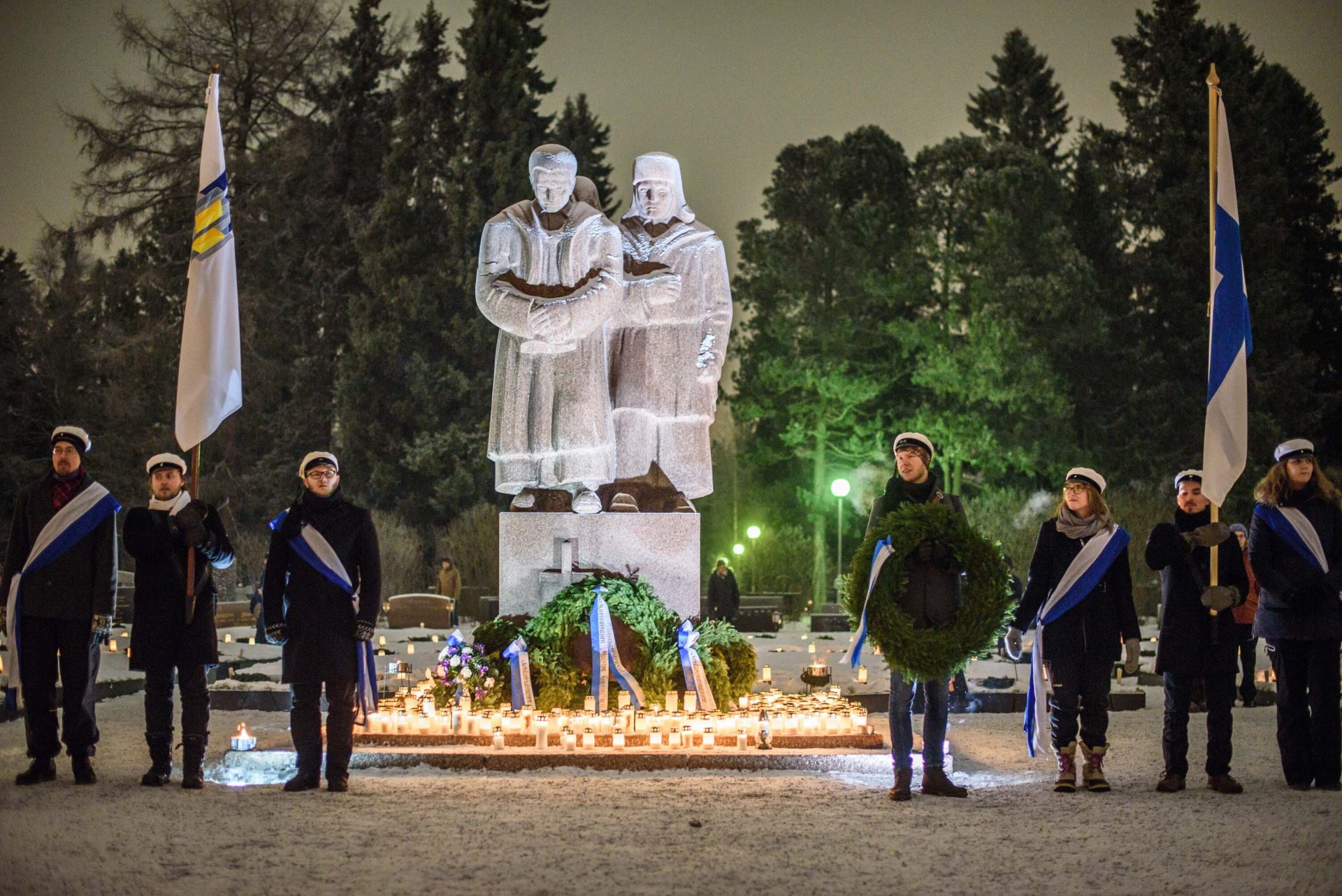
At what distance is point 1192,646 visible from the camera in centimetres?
820

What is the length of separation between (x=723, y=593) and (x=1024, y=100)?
869 inches

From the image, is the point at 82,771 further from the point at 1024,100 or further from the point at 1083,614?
the point at 1024,100

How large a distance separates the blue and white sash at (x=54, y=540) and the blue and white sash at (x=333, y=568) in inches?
36.5

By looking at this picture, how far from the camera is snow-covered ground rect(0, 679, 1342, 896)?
598 centimetres

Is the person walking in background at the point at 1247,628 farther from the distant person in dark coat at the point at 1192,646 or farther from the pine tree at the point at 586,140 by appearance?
the pine tree at the point at 586,140

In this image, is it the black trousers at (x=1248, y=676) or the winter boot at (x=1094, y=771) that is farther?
the black trousers at (x=1248, y=676)

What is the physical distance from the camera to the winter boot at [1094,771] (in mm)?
8102

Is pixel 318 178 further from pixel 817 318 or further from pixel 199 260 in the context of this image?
Result: pixel 199 260

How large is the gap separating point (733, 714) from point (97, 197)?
28799 millimetres

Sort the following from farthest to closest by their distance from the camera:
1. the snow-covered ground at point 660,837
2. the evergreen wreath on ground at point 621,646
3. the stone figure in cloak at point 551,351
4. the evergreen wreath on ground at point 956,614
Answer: the stone figure in cloak at point 551,351
the evergreen wreath on ground at point 621,646
the evergreen wreath on ground at point 956,614
the snow-covered ground at point 660,837

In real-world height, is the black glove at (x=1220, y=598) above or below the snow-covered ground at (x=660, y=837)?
above

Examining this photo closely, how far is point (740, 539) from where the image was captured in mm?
36969

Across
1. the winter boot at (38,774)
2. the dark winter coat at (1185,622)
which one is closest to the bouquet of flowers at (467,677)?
the winter boot at (38,774)

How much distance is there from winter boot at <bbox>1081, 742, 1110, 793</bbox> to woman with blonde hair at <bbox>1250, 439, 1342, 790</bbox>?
95cm
